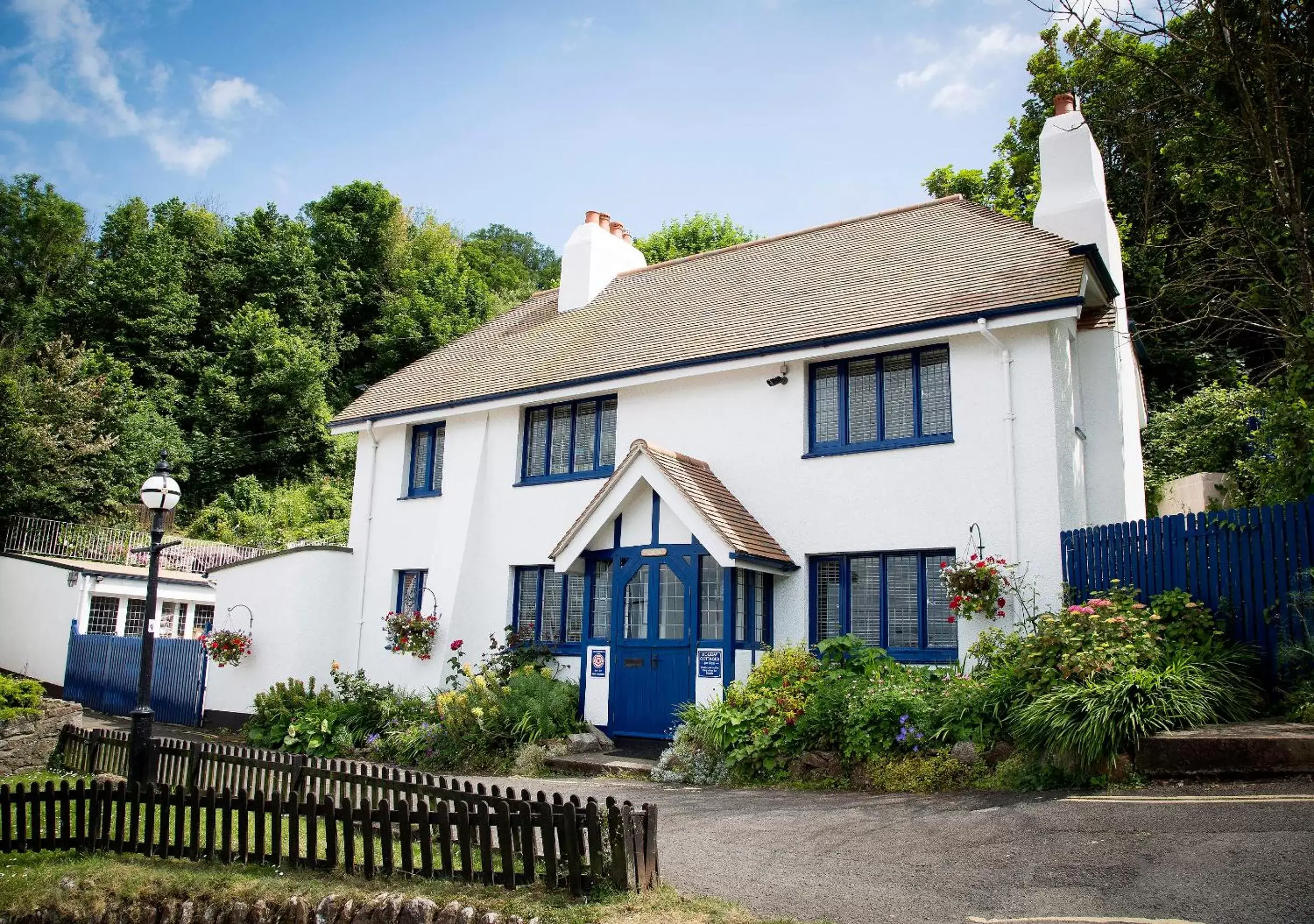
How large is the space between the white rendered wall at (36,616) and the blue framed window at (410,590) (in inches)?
466

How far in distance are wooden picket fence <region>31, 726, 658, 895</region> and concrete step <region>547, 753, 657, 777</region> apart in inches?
75.7

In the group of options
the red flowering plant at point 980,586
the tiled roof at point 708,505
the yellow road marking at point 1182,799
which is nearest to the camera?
the yellow road marking at point 1182,799

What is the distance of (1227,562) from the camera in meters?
11.0

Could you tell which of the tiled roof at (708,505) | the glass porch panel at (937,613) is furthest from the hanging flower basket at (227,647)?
the glass porch panel at (937,613)

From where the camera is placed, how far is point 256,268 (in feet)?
152

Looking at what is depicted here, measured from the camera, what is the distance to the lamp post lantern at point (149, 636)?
1152cm

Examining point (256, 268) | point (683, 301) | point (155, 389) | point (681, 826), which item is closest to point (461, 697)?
point (681, 826)

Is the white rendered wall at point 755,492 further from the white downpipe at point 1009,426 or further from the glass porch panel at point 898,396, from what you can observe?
the glass porch panel at point 898,396

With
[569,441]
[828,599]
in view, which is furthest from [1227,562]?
[569,441]

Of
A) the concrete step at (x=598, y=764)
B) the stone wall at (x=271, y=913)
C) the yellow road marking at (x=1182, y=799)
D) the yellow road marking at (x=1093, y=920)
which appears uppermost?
the yellow road marking at (x=1182, y=799)

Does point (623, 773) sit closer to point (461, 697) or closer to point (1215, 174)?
point (461, 697)

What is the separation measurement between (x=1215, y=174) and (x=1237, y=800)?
44.5 ft

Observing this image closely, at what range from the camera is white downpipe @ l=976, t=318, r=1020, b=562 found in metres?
13.0

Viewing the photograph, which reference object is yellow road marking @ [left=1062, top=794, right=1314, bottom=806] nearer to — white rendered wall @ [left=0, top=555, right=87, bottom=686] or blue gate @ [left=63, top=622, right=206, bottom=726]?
blue gate @ [left=63, top=622, right=206, bottom=726]
